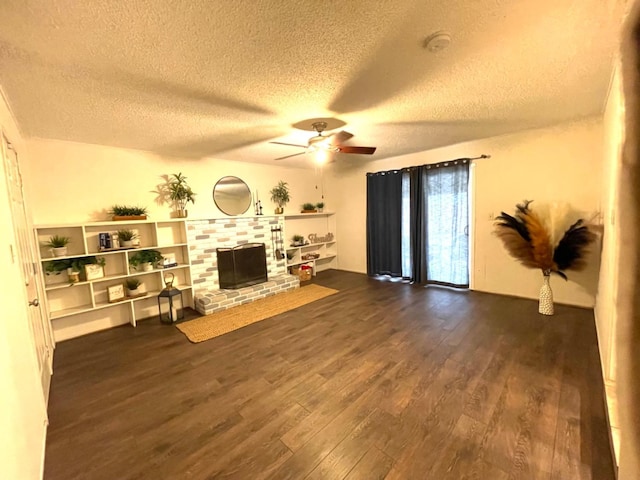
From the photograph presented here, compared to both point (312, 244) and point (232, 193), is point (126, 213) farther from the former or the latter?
point (312, 244)

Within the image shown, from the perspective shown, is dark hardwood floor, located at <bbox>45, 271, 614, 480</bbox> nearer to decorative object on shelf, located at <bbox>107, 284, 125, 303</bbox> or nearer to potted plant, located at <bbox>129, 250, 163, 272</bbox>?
decorative object on shelf, located at <bbox>107, 284, 125, 303</bbox>

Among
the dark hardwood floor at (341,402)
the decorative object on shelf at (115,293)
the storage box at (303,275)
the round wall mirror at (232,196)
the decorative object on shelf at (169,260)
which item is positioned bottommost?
the dark hardwood floor at (341,402)

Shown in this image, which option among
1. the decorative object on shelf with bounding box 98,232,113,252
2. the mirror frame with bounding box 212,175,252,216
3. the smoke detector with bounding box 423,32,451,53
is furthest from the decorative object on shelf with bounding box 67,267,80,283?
the smoke detector with bounding box 423,32,451,53

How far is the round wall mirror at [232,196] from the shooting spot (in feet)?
14.9

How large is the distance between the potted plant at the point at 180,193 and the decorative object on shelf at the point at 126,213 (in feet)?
1.57

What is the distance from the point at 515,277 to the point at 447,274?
944 millimetres

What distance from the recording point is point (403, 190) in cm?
498

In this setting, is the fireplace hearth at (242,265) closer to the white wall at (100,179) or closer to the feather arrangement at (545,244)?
the white wall at (100,179)

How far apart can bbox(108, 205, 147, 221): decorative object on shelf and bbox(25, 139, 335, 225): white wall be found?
94 millimetres

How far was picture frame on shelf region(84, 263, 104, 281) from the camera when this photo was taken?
321cm

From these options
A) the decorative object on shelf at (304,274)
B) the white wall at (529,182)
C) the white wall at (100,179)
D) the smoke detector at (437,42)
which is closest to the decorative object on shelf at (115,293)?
the white wall at (100,179)

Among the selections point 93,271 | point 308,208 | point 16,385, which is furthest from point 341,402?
point 308,208

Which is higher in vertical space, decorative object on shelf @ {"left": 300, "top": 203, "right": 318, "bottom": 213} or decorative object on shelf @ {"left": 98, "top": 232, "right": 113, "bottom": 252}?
decorative object on shelf @ {"left": 300, "top": 203, "right": 318, "bottom": 213}

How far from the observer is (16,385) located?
134 centimetres
